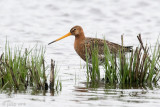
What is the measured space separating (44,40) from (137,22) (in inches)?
203

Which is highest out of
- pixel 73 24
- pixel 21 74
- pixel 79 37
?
pixel 73 24

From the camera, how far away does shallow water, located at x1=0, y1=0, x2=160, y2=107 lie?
10.7m

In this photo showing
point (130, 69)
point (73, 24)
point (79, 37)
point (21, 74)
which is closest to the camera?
point (21, 74)

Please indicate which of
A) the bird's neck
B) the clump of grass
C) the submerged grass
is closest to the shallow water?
the submerged grass

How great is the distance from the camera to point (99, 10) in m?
21.9

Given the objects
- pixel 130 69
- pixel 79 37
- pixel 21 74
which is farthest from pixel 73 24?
pixel 21 74

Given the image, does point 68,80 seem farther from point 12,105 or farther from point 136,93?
point 12,105

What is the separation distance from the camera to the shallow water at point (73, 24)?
10.7 meters

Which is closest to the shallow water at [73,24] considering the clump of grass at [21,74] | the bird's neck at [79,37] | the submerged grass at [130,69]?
the submerged grass at [130,69]

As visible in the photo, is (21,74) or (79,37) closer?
(21,74)

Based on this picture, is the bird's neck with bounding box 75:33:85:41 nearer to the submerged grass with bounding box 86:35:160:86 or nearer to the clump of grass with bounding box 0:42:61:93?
the submerged grass with bounding box 86:35:160:86

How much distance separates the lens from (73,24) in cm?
1980

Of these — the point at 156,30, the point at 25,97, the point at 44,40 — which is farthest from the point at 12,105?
the point at 156,30

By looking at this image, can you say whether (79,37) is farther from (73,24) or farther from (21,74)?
(73,24)
